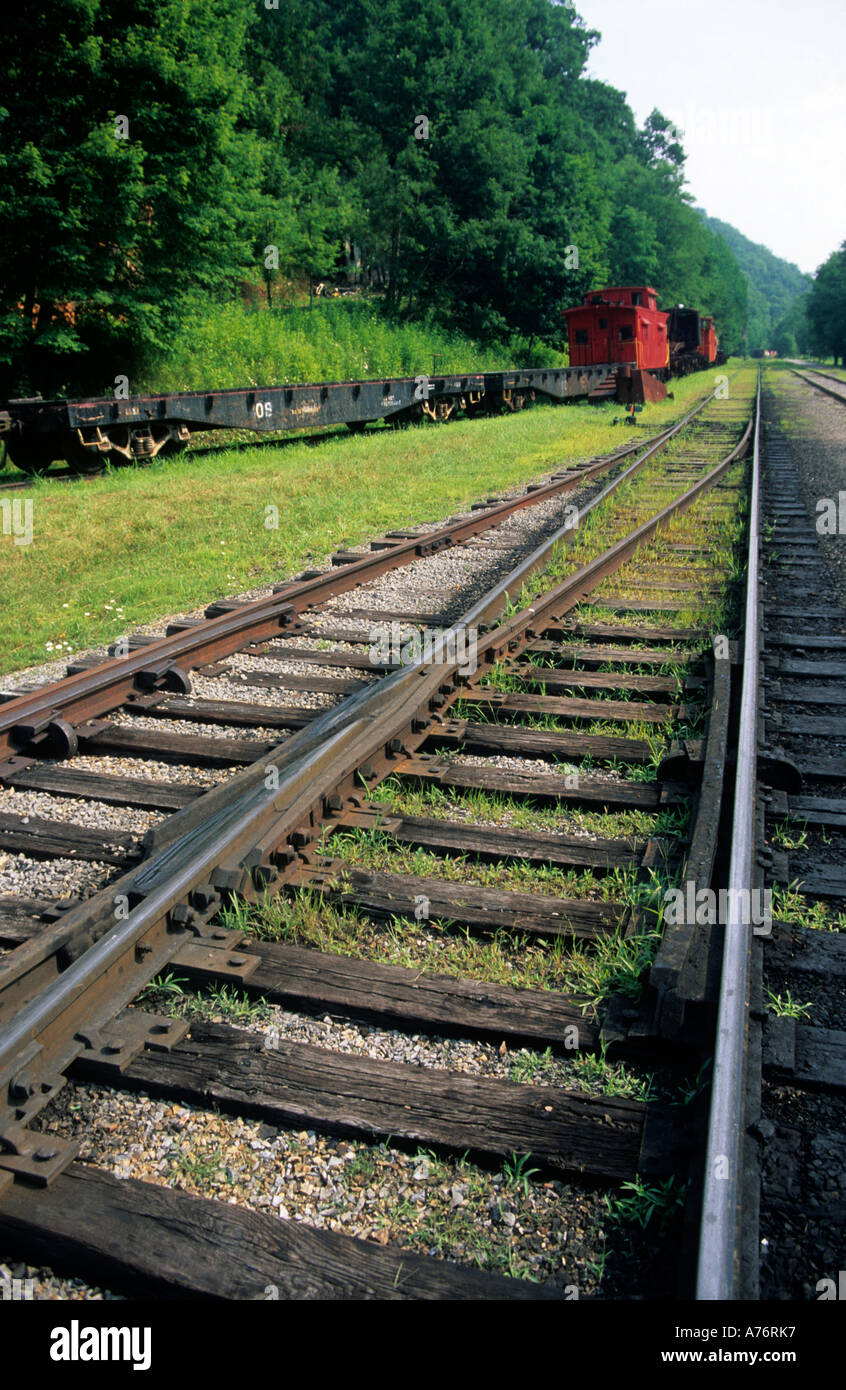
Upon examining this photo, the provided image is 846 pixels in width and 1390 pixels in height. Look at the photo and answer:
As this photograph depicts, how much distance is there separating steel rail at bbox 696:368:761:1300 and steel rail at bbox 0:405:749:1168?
53.9 inches

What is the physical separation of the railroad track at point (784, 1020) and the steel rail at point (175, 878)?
4.65ft

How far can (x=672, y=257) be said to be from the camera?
80.1m

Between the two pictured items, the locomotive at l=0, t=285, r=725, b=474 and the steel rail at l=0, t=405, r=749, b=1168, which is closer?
the steel rail at l=0, t=405, r=749, b=1168

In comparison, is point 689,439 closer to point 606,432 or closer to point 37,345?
point 606,432

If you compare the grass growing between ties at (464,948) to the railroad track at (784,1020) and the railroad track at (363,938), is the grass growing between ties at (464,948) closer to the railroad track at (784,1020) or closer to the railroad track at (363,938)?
the railroad track at (363,938)

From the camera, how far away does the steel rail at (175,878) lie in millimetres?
2213

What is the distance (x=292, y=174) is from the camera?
103ft

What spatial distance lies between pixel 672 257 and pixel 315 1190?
294 ft

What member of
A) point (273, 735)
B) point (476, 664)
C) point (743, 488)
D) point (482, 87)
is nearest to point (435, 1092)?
point (273, 735)

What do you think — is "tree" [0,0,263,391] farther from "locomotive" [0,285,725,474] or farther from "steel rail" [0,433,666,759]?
"steel rail" [0,433,666,759]

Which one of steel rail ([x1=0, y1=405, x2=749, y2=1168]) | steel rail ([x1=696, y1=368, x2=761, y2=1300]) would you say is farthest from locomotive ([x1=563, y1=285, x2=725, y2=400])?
steel rail ([x1=696, y1=368, x2=761, y2=1300])

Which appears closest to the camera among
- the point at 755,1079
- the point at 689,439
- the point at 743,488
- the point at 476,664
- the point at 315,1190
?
the point at 315,1190

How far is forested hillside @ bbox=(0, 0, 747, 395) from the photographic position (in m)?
15.3

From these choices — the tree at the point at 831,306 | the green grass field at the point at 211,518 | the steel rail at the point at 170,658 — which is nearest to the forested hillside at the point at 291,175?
the green grass field at the point at 211,518
